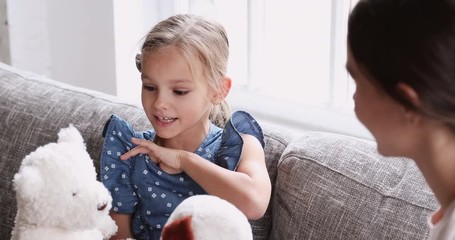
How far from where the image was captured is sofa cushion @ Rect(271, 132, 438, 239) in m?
1.55

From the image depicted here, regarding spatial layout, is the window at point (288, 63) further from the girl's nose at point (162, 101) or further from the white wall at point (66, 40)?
the girl's nose at point (162, 101)

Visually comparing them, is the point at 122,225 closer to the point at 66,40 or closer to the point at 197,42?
the point at 197,42

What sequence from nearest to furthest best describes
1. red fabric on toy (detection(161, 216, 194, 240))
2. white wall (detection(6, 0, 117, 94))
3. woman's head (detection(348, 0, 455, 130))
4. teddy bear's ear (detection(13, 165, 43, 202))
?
woman's head (detection(348, 0, 455, 130)) < red fabric on toy (detection(161, 216, 194, 240)) < teddy bear's ear (detection(13, 165, 43, 202)) < white wall (detection(6, 0, 117, 94))

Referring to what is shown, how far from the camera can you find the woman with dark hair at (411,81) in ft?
3.03

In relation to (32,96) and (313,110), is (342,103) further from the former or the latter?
(32,96)

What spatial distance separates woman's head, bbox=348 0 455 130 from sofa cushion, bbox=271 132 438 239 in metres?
0.60

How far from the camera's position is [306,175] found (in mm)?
1674

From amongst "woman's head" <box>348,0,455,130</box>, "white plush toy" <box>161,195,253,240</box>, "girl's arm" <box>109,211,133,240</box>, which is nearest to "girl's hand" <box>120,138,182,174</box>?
"girl's arm" <box>109,211,133,240</box>

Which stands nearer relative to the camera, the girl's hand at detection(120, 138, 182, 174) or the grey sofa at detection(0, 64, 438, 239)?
the grey sofa at detection(0, 64, 438, 239)

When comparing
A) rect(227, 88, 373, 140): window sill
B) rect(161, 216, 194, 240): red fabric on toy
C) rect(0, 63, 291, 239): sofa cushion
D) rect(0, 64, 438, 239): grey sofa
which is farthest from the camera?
rect(227, 88, 373, 140): window sill

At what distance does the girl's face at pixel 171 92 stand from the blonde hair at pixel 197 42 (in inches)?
0.5

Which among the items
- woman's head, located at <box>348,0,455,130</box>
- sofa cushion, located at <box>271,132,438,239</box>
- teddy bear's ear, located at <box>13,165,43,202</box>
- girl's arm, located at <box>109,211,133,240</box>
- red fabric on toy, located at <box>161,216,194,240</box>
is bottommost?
girl's arm, located at <box>109,211,133,240</box>

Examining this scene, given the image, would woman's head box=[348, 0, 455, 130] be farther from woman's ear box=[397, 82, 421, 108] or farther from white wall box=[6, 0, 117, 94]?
white wall box=[6, 0, 117, 94]

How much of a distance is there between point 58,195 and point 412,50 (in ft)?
2.53
